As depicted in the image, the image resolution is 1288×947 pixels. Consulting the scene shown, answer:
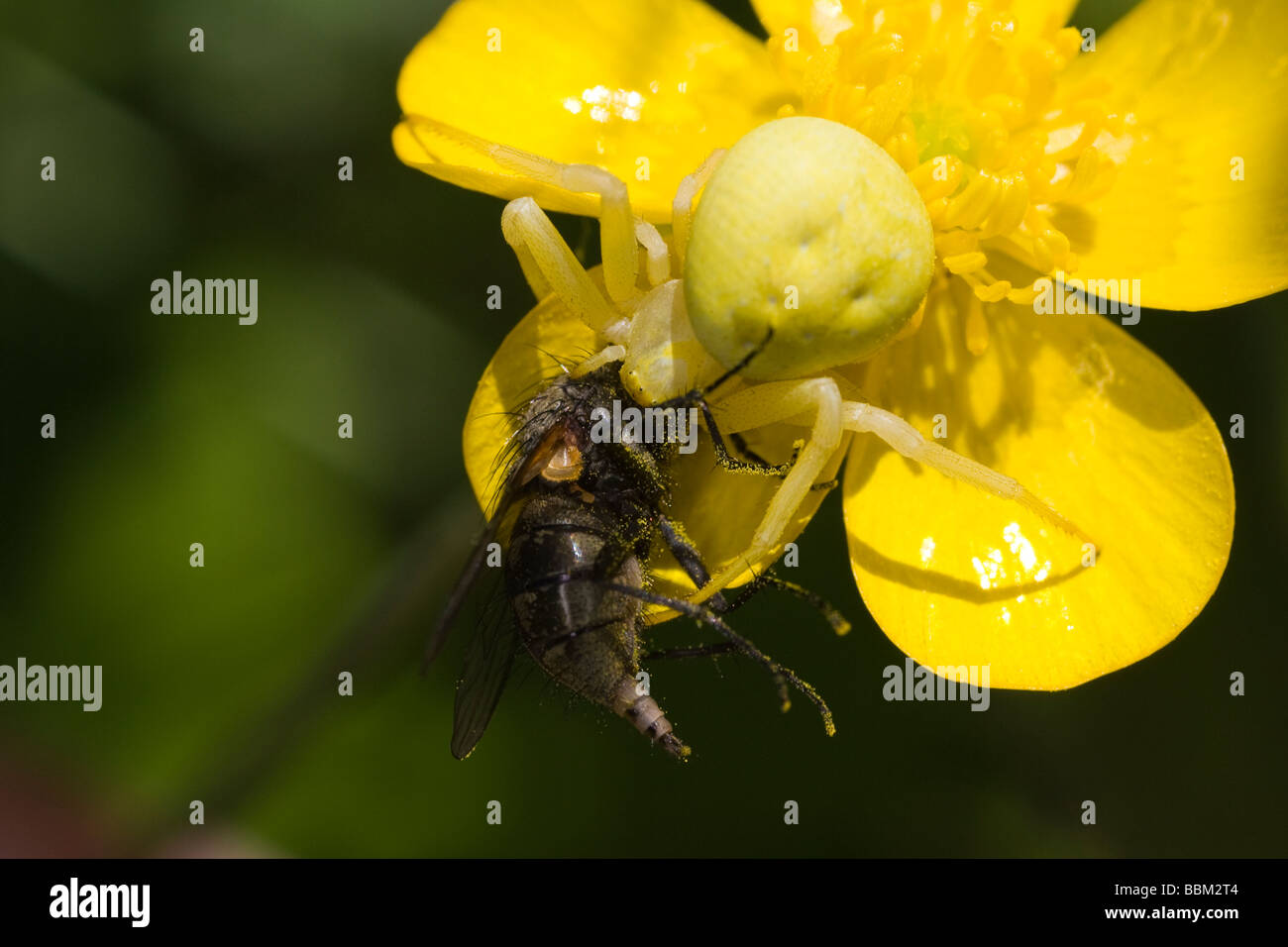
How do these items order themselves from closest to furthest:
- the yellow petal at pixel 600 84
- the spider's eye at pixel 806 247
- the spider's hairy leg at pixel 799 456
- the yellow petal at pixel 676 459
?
the spider's eye at pixel 806 247
the spider's hairy leg at pixel 799 456
the yellow petal at pixel 676 459
the yellow petal at pixel 600 84

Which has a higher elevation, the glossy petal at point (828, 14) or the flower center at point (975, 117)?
the glossy petal at point (828, 14)

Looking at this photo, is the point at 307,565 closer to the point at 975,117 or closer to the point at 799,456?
the point at 799,456

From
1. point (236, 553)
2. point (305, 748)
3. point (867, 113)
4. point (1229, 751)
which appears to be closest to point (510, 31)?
point (867, 113)

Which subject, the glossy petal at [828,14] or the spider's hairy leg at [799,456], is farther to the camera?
the glossy petal at [828,14]

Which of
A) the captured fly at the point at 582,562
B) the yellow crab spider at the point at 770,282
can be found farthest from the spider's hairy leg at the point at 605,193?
the captured fly at the point at 582,562

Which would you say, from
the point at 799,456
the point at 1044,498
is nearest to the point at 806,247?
the point at 799,456

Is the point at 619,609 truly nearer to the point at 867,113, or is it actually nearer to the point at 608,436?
the point at 608,436

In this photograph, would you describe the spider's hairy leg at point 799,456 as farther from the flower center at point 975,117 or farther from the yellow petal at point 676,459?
the flower center at point 975,117
